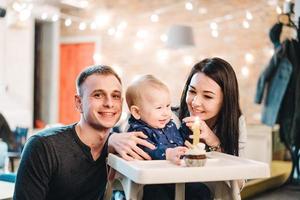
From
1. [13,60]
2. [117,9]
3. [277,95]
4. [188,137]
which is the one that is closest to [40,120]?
[13,60]

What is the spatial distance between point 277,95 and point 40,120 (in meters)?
4.60

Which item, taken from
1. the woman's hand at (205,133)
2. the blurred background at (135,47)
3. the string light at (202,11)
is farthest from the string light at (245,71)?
the woman's hand at (205,133)

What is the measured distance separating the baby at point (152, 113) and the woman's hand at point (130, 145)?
0.06 m

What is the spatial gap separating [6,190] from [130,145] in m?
0.84

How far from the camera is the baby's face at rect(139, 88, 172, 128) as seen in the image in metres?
1.75

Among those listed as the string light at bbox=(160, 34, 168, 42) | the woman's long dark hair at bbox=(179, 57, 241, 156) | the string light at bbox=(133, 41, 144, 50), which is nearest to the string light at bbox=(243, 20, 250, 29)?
the string light at bbox=(160, 34, 168, 42)

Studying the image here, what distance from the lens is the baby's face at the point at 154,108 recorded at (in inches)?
68.7

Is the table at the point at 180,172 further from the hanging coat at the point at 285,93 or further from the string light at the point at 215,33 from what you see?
the string light at the point at 215,33

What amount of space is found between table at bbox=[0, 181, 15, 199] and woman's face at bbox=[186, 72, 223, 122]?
2.90 feet

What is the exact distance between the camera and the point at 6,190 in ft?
6.88

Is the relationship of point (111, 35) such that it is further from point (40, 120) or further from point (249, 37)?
point (249, 37)

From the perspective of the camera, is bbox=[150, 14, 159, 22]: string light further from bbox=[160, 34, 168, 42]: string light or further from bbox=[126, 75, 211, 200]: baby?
bbox=[126, 75, 211, 200]: baby

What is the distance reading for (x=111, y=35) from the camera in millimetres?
7438

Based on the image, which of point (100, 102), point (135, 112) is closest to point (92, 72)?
point (100, 102)
